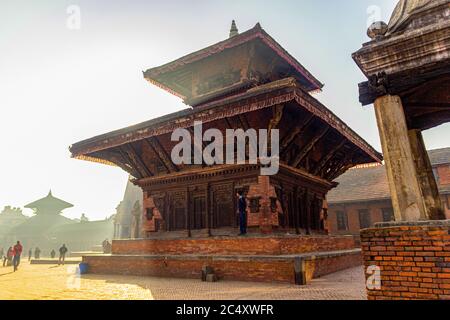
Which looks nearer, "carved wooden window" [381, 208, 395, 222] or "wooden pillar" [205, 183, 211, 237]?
"wooden pillar" [205, 183, 211, 237]

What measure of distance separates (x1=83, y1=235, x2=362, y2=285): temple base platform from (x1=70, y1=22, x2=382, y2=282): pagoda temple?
4 cm

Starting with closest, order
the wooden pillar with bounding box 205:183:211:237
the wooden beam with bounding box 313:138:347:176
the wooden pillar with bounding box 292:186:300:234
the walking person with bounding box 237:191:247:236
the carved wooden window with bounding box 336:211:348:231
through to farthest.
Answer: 1. the walking person with bounding box 237:191:247:236
2. the wooden pillar with bounding box 205:183:211:237
3. the wooden pillar with bounding box 292:186:300:234
4. the wooden beam with bounding box 313:138:347:176
5. the carved wooden window with bounding box 336:211:348:231

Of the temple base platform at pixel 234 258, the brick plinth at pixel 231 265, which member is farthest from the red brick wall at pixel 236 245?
the brick plinth at pixel 231 265

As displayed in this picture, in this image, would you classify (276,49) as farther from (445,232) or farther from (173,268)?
(445,232)

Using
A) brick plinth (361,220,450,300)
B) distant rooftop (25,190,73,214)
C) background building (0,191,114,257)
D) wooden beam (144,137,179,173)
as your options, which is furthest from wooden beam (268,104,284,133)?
distant rooftop (25,190,73,214)

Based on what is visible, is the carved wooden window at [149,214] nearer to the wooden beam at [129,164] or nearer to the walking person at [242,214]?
the wooden beam at [129,164]

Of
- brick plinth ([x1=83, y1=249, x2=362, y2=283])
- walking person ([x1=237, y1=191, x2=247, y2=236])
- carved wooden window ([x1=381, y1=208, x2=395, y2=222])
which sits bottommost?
brick plinth ([x1=83, y1=249, x2=362, y2=283])

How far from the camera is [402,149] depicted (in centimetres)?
455

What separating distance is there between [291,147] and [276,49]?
4.14m

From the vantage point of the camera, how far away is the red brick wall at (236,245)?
28.1 feet

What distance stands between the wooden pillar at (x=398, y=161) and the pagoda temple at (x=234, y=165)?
10.8 ft

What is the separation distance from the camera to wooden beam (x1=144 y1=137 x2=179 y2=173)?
11.7 m

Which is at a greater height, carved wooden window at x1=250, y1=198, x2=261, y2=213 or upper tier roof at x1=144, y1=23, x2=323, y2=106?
upper tier roof at x1=144, y1=23, x2=323, y2=106

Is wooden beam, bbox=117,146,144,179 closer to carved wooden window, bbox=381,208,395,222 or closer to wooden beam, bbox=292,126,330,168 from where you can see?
wooden beam, bbox=292,126,330,168
